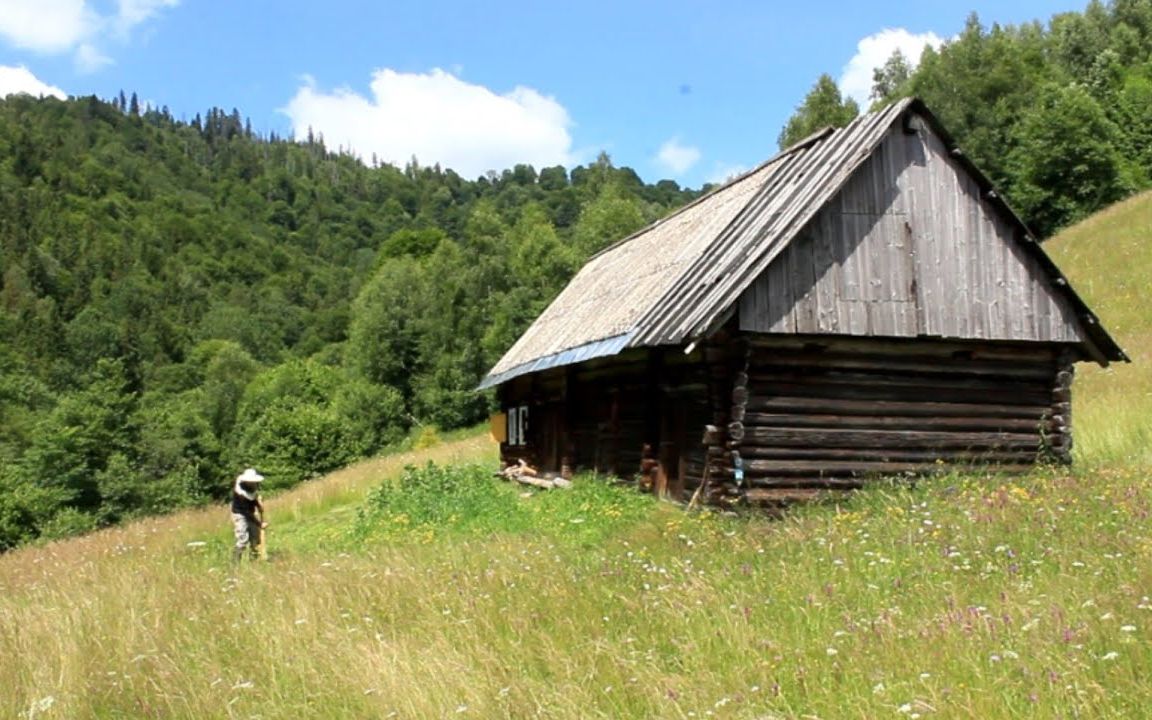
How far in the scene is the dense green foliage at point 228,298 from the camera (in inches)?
1722

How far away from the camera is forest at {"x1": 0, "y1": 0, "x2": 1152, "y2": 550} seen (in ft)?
142

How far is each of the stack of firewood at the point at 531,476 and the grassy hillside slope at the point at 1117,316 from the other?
28.0 ft

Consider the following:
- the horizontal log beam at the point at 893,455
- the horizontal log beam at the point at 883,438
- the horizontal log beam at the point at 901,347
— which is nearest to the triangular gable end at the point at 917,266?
the horizontal log beam at the point at 901,347

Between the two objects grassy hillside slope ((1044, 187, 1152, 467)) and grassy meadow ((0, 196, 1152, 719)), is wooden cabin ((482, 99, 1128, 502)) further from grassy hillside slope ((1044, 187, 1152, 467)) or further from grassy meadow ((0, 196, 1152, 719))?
grassy meadow ((0, 196, 1152, 719))

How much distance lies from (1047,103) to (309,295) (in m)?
85.9

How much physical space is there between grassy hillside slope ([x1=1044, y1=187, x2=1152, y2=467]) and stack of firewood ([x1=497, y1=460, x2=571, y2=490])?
8526mm

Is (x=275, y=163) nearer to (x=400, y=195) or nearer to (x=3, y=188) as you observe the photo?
(x=400, y=195)

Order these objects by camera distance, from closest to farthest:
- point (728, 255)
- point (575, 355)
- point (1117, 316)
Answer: point (728, 255) → point (575, 355) → point (1117, 316)

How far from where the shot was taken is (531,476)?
19.7 metres

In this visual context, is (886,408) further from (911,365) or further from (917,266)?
(917,266)

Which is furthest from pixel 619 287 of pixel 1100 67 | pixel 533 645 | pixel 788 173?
pixel 1100 67

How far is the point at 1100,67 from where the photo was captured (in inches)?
2208

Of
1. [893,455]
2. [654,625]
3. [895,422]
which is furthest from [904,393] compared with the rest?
[654,625]

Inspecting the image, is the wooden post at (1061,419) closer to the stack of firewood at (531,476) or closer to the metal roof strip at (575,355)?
the metal roof strip at (575,355)
